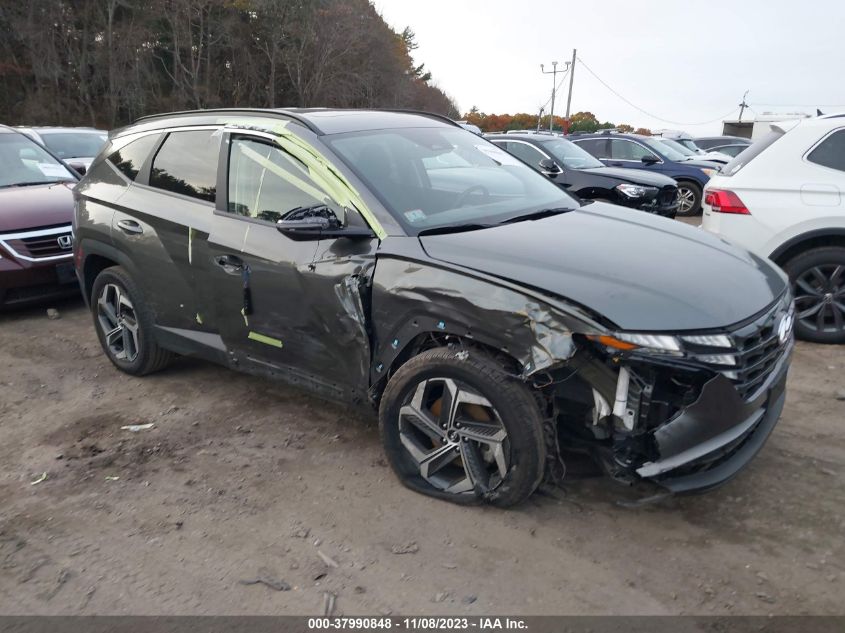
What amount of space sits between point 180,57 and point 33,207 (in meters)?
35.4

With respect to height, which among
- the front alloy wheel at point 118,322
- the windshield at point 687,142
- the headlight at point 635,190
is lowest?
the front alloy wheel at point 118,322

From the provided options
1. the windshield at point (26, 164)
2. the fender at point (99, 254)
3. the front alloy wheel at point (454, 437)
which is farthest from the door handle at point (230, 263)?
the windshield at point (26, 164)

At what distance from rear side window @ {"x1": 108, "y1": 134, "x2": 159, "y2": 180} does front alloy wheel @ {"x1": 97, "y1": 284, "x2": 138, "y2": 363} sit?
2.69ft

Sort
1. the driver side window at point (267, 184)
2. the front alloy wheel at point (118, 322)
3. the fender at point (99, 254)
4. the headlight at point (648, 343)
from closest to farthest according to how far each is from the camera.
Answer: the headlight at point (648, 343) < the driver side window at point (267, 184) < the fender at point (99, 254) < the front alloy wheel at point (118, 322)

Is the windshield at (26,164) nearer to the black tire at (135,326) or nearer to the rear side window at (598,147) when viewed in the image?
the black tire at (135,326)

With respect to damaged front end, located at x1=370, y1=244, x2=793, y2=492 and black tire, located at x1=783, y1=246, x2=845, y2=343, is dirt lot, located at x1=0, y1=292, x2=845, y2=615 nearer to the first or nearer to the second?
damaged front end, located at x1=370, y1=244, x2=793, y2=492

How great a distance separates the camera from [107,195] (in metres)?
4.81

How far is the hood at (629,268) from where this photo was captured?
9.00 feet

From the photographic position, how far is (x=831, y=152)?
209 inches

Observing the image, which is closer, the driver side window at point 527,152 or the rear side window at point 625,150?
the driver side window at point 527,152

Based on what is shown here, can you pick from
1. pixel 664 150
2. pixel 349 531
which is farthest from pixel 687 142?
pixel 349 531

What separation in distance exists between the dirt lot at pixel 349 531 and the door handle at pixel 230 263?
0.99 m

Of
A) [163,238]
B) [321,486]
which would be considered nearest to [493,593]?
[321,486]

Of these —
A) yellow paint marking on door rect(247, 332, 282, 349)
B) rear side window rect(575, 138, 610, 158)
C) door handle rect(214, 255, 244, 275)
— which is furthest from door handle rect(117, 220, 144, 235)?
rear side window rect(575, 138, 610, 158)
